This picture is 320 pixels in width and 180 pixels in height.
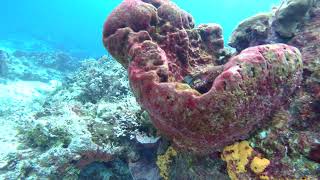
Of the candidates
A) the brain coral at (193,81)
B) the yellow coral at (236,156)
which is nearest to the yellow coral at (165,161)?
the brain coral at (193,81)

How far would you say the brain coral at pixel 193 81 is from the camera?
9.96 ft

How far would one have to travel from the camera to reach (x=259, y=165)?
3314 millimetres

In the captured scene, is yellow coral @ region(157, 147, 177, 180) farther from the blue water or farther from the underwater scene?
the blue water

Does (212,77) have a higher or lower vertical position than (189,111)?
higher

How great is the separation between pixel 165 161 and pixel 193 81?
1.27 m

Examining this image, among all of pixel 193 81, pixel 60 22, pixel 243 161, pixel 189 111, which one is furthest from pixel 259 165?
pixel 60 22

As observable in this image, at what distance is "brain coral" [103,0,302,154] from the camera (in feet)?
9.96

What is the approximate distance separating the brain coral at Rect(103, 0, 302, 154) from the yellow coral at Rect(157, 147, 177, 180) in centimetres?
67

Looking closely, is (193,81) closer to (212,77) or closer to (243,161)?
(212,77)

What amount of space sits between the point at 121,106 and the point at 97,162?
1.08 metres

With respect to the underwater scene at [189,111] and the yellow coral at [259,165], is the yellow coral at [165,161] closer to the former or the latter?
the underwater scene at [189,111]

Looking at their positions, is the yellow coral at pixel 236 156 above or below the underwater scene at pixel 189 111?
below

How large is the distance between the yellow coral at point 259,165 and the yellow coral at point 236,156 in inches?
3.5

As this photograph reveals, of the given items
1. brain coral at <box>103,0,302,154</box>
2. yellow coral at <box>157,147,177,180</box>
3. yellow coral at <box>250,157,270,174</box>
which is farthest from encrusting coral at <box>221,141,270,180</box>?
yellow coral at <box>157,147,177,180</box>
